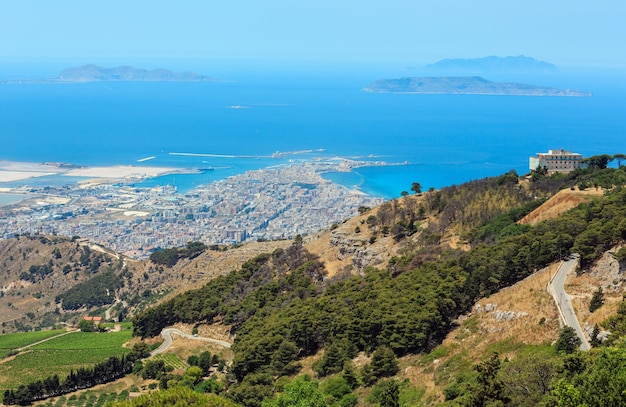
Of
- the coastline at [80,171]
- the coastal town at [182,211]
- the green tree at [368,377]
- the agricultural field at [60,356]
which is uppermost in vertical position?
the green tree at [368,377]

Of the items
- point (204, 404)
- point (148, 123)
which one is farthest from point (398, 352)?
point (148, 123)

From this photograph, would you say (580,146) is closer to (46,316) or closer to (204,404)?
(46,316)

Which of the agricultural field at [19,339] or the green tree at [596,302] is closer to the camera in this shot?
the green tree at [596,302]

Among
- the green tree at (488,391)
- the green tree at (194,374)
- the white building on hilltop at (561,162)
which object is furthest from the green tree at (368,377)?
the white building on hilltop at (561,162)

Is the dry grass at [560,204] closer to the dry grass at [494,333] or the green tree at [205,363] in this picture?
the dry grass at [494,333]

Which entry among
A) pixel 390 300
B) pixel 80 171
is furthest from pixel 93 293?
pixel 80 171

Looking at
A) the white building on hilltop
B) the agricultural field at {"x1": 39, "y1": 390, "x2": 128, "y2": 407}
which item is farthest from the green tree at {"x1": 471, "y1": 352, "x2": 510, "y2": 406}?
the white building on hilltop

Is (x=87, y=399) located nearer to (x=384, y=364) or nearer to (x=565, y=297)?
(x=384, y=364)
